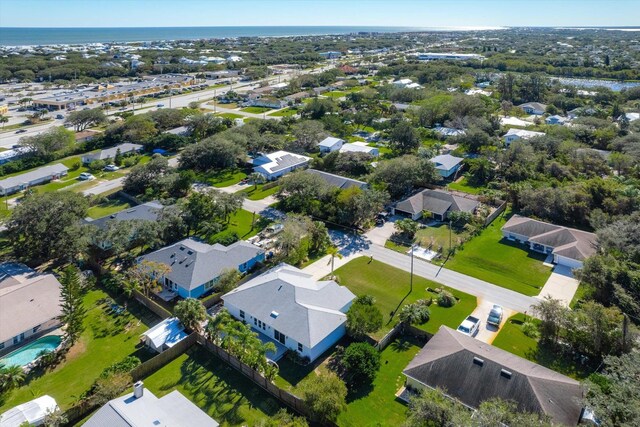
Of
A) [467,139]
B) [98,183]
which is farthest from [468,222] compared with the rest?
[98,183]

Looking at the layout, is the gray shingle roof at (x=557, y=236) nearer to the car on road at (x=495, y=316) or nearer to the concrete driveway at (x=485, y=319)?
the concrete driveway at (x=485, y=319)

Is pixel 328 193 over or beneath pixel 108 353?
over

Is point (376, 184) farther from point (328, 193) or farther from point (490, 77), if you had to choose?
point (490, 77)

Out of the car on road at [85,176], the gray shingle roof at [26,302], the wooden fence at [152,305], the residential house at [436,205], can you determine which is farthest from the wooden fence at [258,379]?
the car on road at [85,176]

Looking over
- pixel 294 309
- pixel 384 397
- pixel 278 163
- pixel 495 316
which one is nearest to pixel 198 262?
pixel 294 309

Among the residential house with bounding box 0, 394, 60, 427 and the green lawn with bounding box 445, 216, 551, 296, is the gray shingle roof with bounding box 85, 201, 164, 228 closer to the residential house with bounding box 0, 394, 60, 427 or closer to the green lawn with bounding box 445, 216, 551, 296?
the residential house with bounding box 0, 394, 60, 427

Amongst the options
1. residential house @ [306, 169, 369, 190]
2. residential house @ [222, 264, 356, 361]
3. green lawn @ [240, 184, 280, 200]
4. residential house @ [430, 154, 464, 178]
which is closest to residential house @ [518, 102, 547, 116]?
residential house @ [430, 154, 464, 178]

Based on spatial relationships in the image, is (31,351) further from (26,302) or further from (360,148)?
(360,148)
